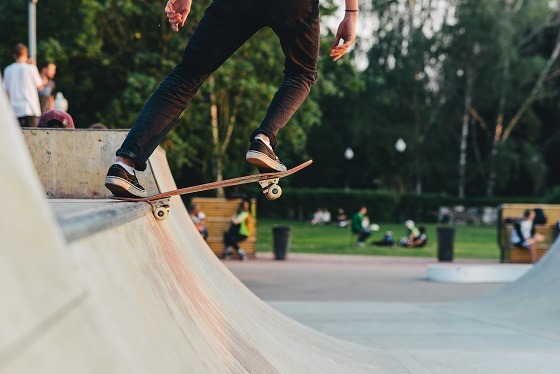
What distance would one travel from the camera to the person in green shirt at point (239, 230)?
69.1ft

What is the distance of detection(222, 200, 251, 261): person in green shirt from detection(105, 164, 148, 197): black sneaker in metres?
17.4

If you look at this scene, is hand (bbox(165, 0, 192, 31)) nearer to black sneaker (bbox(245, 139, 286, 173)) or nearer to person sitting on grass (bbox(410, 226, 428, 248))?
black sneaker (bbox(245, 139, 286, 173))

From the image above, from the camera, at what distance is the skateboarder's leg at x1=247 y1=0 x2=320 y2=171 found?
12.5 ft

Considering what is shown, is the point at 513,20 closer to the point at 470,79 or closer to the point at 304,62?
the point at 470,79

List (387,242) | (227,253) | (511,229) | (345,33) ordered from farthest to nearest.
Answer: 1. (387,242)
2. (511,229)
3. (227,253)
4. (345,33)

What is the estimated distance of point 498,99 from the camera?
49125 mm

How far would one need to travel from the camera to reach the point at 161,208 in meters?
3.68

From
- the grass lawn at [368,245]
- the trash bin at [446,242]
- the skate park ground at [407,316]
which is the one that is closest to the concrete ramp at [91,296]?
the skate park ground at [407,316]

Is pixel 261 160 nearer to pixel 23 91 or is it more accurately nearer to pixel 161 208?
pixel 161 208

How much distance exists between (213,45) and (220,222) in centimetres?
1833

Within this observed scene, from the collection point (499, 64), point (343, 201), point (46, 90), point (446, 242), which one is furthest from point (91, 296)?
point (499, 64)

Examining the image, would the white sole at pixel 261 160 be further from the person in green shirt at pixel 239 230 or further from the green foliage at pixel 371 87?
the green foliage at pixel 371 87

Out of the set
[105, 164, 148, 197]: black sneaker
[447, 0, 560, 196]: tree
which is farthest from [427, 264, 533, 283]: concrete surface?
[447, 0, 560, 196]: tree

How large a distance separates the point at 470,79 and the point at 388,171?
8.45 m
